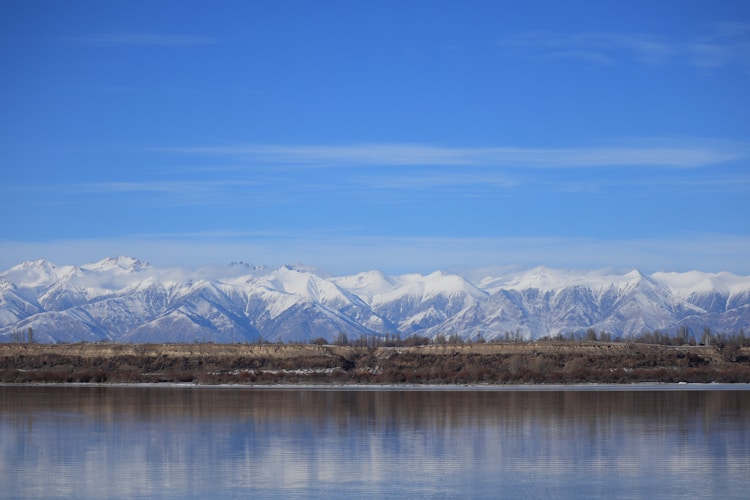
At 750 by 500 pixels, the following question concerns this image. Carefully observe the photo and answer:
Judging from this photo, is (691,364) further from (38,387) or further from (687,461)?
(687,461)

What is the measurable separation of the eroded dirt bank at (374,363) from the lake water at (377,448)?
25937 millimetres

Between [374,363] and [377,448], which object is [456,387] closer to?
[374,363]

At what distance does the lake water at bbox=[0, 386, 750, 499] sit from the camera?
1098 inches

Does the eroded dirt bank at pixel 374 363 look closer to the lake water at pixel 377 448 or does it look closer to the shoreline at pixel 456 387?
the shoreline at pixel 456 387

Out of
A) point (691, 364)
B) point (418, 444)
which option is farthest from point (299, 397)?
point (691, 364)

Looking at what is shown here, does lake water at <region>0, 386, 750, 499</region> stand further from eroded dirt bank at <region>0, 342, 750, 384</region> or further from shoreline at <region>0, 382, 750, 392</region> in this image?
eroded dirt bank at <region>0, 342, 750, 384</region>

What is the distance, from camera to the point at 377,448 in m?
35.8

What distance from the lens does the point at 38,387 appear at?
78.3m

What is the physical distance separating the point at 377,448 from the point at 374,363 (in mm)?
64952

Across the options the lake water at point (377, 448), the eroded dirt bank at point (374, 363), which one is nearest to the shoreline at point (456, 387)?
the eroded dirt bank at point (374, 363)

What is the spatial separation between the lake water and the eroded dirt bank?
25.9 meters

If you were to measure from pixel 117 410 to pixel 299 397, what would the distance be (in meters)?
13.3

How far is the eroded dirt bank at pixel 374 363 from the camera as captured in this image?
84562mm

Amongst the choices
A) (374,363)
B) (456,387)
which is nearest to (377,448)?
(456,387)
